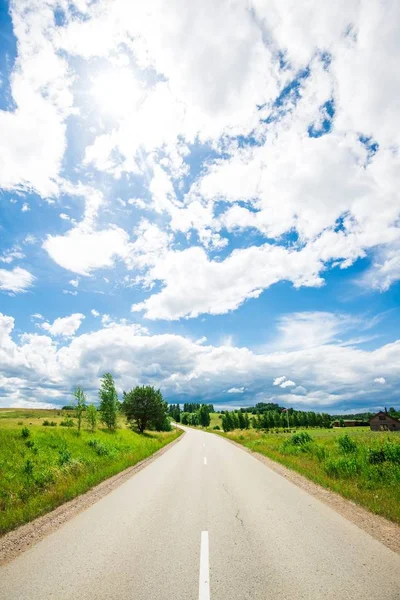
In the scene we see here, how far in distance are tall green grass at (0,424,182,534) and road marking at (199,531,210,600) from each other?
4681mm

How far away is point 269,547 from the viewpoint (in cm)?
557

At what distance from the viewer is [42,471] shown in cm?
1347

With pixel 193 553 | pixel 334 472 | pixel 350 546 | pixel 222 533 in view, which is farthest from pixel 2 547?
pixel 334 472

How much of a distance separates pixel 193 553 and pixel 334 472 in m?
9.38

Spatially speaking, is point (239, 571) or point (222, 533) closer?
point (239, 571)

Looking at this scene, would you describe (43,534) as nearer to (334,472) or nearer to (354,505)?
(354,505)

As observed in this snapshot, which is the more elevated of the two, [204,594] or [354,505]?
[204,594]

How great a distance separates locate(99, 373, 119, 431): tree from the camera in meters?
40.5

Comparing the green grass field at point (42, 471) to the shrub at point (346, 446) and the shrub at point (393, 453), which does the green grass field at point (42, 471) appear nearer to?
the shrub at point (346, 446)

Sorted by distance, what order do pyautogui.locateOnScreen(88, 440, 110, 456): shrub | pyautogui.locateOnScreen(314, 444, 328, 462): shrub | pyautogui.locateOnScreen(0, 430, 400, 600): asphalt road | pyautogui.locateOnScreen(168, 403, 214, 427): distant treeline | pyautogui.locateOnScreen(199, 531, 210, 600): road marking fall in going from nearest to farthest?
pyautogui.locateOnScreen(199, 531, 210, 600): road marking
pyautogui.locateOnScreen(0, 430, 400, 600): asphalt road
pyautogui.locateOnScreen(314, 444, 328, 462): shrub
pyautogui.locateOnScreen(88, 440, 110, 456): shrub
pyautogui.locateOnScreen(168, 403, 214, 427): distant treeline

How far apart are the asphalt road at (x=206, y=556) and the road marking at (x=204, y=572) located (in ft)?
0.05

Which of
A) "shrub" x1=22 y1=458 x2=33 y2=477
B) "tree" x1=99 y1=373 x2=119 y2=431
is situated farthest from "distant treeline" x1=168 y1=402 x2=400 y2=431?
"shrub" x1=22 y1=458 x2=33 y2=477

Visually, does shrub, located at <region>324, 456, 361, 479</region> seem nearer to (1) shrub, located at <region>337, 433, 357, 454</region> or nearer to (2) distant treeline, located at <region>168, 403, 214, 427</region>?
(1) shrub, located at <region>337, 433, 357, 454</region>

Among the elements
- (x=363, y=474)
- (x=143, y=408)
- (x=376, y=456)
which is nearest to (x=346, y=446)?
(x=376, y=456)
